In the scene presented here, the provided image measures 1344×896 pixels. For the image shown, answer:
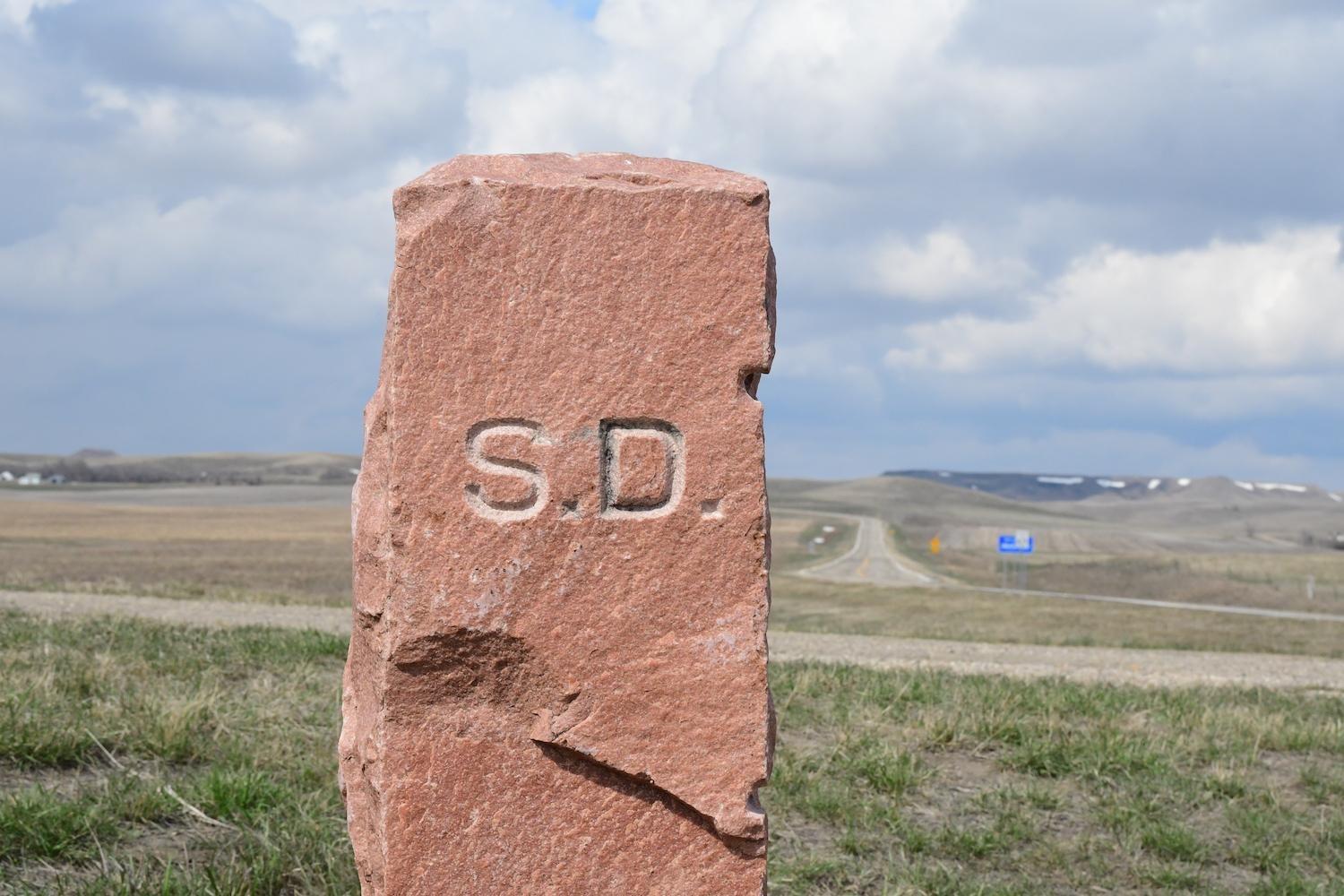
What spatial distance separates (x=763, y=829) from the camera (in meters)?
3.59

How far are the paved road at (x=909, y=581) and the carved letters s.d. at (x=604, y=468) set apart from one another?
2727 centimetres

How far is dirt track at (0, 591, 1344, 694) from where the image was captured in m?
11.1

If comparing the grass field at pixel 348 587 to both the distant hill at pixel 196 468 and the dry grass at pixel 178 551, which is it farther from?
the distant hill at pixel 196 468

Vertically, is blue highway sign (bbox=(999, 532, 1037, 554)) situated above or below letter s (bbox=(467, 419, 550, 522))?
below

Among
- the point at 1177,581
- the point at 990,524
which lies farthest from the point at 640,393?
the point at 990,524

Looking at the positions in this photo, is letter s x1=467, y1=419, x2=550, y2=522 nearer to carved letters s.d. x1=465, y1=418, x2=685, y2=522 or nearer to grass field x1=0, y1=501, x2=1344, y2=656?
carved letters s.d. x1=465, y1=418, x2=685, y2=522

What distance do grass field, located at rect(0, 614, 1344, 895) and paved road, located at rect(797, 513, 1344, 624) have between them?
22735mm

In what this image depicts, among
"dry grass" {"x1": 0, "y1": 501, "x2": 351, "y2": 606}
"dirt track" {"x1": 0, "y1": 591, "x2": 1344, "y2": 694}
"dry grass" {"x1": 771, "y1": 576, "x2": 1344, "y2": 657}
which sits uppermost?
"dirt track" {"x1": 0, "y1": 591, "x2": 1344, "y2": 694}

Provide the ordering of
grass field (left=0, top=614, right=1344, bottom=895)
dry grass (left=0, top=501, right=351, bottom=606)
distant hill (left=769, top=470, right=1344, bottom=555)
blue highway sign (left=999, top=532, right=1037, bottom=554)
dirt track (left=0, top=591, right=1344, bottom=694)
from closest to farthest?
grass field (left=0, top=614, right=1344, bottom=895) < dirt track (left=0, top=591, right=1344, bottom=694) < dry grass (left=0, top=501, right=351, bottom=606) < blue highway sign (left=999, top=532, right=1037, bottom=554) < distant hill (left=769, top=470, right=1344, bottom=555)

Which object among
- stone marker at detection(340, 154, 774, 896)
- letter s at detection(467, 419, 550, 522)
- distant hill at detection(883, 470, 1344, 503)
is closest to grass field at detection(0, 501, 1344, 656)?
stone marker at detection(340, 154, 774, 896)

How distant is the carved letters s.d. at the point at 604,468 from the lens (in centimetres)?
346

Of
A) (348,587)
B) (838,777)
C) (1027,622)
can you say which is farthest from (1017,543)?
(838,777)

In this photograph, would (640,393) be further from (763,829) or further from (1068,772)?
(1068,772)

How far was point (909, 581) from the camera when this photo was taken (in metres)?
42.2
